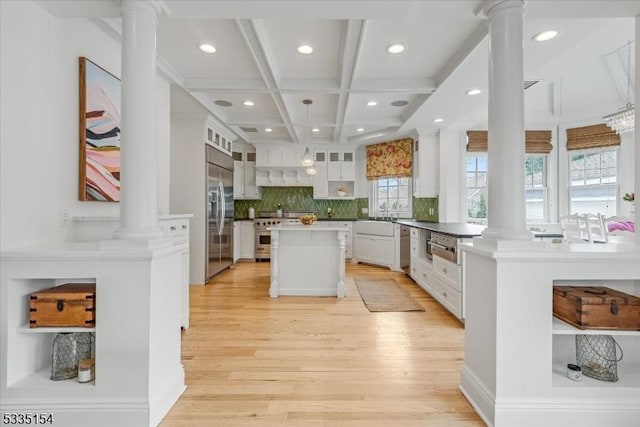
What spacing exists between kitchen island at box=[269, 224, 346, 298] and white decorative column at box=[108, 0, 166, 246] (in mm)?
2391

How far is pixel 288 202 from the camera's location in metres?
7.29

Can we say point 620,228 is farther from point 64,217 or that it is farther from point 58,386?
point 64,217

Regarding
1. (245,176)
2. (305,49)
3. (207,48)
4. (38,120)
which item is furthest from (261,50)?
(245,176)

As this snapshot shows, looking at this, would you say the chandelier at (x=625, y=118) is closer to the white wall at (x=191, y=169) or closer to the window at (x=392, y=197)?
the window at (x=392, y=197)

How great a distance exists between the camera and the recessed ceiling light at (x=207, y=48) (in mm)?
2912

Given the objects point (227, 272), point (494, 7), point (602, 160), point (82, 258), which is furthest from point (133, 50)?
point (602, 160)

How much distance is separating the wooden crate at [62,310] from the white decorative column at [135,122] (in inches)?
14.6

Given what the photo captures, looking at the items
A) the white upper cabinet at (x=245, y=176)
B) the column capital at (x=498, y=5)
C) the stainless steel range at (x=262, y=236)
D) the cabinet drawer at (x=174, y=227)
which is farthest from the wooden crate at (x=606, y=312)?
the white upper cabinet at (x=245, y=176)

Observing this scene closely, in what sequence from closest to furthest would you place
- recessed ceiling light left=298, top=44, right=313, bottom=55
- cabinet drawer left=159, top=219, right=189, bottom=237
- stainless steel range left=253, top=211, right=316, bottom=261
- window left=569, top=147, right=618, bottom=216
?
cabinet drawer left=159, top=219, right=189, bottom=237, recessed ceiling light left=298, top=44, right=313, bottom=55, window left=569, top=147, right=618, bottom=216, stainless steel range left=253, top=211, right=316, bottom=261

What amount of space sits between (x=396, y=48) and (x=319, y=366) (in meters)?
2.87

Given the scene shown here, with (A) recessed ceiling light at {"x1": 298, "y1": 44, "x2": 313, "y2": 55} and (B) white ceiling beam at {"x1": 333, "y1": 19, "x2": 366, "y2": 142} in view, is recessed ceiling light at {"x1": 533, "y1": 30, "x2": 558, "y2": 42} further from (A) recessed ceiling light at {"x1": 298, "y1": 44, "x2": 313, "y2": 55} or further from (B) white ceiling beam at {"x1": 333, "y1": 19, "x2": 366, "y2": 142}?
(A) recessed ceiling light at {"x1": 298, "y1": 44, "x2": 313, "y2": 55}

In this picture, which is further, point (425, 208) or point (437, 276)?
point (425, 208)

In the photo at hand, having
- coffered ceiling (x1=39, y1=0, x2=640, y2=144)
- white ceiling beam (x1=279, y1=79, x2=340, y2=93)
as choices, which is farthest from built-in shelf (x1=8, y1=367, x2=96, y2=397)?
white ceiling beam (x1=279, y1=79, x2=340, y2=93)

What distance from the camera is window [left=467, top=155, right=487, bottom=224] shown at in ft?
18.4
